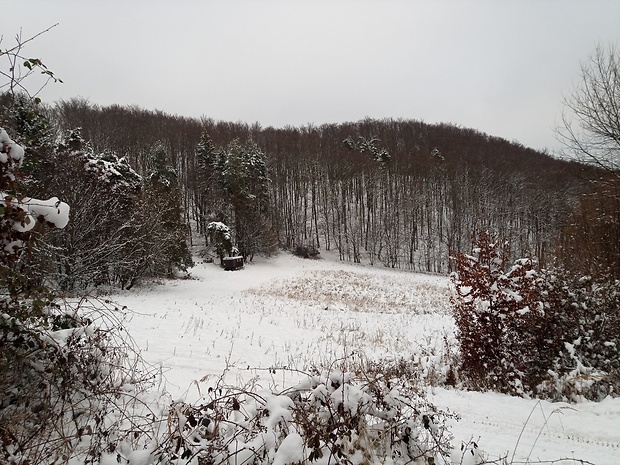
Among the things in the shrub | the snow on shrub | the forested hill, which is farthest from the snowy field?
the forested hill

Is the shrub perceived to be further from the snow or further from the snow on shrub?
the snow

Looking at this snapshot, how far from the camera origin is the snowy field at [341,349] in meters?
3.97

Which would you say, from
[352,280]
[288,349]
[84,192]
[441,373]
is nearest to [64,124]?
[84,192]

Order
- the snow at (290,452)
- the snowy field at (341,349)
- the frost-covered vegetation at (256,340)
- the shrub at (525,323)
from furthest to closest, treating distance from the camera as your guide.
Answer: the shrub at (525,323), the snowy field at (341,349), the frost-covered vegetation at (256,340), the snow at (290,452)

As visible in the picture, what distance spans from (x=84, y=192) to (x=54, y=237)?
2.10 meters

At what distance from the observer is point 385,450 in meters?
2.68

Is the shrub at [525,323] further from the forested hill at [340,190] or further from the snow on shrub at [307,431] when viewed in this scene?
the forested hill at [340,190]

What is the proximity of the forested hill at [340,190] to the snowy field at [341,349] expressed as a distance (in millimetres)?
20562

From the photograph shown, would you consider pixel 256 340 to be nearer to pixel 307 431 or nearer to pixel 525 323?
pixel 307 431

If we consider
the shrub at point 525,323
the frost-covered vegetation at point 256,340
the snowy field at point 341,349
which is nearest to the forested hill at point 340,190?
the frost-covered vegetation at point 256,340

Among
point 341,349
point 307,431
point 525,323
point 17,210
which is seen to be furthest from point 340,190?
point 17,210

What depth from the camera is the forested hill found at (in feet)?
124

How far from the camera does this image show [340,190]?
45.5 metres

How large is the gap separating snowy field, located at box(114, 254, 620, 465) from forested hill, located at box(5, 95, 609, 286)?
20.6 m
